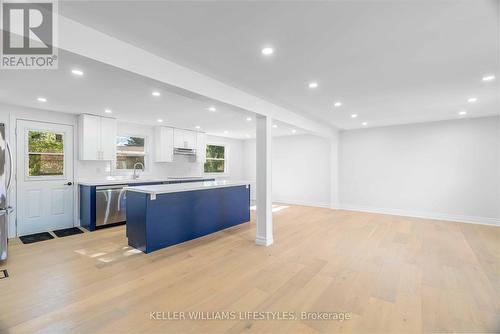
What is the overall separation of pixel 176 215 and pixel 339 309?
2692mm

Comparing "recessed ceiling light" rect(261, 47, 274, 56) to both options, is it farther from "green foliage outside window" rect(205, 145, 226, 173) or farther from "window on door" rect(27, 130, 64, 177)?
"green foliage outside window" rect(205, 145, 226, 173)

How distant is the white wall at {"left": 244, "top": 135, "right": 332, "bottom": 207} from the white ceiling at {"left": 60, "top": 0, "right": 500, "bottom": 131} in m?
4.11

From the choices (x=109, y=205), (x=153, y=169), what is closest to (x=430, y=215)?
(x=153, y=169)

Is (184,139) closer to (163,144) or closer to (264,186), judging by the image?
(163,144)

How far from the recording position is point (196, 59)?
2447mm

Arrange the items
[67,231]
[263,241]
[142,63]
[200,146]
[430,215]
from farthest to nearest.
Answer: [200,146] < [430,215] < [67,231] < [263,241] < [142,63]

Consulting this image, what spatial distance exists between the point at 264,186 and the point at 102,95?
298 cm


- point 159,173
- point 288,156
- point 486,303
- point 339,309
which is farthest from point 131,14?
point 288,156

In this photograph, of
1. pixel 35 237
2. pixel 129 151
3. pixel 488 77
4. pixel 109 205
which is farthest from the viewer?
pixel 129 151

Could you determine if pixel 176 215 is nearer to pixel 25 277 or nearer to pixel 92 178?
pixel 25 277

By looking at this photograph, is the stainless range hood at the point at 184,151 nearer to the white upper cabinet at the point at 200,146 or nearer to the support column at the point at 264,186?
the white upper cabinet at the point at 200,146

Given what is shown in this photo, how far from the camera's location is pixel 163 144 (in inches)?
249

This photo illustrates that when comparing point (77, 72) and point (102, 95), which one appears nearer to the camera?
point (77, 72)

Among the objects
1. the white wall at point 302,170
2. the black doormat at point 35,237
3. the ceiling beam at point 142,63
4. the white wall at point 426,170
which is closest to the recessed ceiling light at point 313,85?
the ceiling beam at point 142,63
